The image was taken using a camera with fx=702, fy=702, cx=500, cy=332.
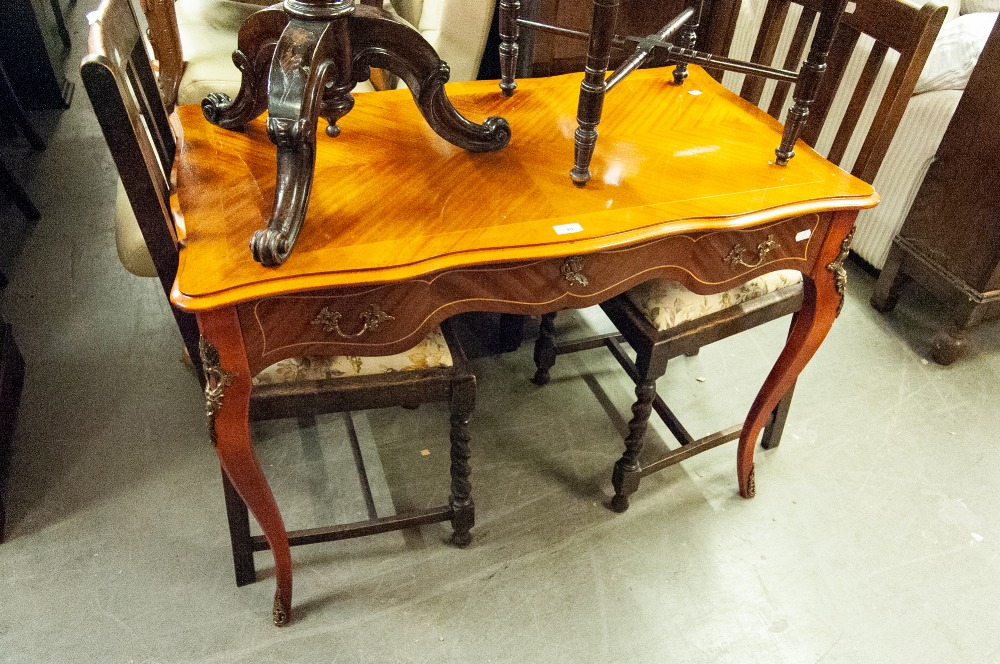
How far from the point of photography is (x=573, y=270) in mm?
1144

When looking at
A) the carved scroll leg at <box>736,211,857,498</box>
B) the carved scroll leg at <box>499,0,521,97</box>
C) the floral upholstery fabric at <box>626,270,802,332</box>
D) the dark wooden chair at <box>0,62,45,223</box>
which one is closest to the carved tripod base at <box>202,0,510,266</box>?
the carved scroll leg at <box>499,0,521,97</box>

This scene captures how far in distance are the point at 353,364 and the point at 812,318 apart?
92 centimetres

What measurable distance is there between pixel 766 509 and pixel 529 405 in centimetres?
67

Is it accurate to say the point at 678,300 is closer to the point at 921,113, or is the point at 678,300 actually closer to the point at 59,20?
the point at 921,113

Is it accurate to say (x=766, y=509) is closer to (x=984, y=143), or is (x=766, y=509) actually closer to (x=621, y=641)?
(x=621, y=641)

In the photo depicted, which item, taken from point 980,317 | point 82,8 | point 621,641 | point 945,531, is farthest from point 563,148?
point 82,8

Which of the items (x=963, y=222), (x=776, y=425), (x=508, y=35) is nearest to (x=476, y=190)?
(x=508, y=35)

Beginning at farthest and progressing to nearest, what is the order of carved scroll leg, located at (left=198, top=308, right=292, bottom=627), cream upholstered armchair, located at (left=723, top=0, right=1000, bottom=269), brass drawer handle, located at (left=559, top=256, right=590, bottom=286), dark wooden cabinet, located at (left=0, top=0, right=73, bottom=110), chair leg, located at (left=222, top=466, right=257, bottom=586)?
dark wooden cabinet, located at (left=0, top=0, right=73, bottom=110)
cream upholstered armchair, located at (left=723, top=0, right=1000, bottom=269)
chair leg, located at (left=222, top=466, right=257, bottom=586)
brass drawer handle, located at (left=559, top=256, right=590, bottom=286)
carved scroll leg, located at (left=198, top=308, right=292, bottom=627)

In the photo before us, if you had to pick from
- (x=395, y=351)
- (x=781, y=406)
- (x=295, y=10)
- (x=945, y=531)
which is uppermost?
(x=295, y=10)

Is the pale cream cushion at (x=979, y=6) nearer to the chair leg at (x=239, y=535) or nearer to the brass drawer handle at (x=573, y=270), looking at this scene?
the brass drawer handle at (x=573, y=270)

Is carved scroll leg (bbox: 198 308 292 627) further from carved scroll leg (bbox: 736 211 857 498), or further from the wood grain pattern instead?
carved scroll leg (bbox: 736 211 857 498)

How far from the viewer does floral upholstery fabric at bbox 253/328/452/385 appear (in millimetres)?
1218

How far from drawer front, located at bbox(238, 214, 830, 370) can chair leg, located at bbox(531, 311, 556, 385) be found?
0.68m

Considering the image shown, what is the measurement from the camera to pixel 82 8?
4445mm
